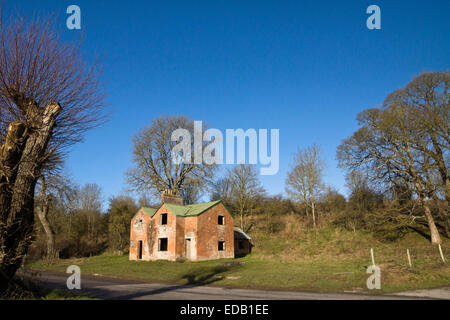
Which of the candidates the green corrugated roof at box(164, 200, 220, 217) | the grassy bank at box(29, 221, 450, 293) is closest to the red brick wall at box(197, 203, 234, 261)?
the green corrugated roof at box(164, 200, 220, 217)

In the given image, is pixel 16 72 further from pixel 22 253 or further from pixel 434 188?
pixel 434 188

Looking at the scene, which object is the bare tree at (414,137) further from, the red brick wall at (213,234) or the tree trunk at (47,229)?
the tree trunk at (47,229)

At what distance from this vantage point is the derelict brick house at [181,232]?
2777 cm

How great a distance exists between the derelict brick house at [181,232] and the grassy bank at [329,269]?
2320 millimetres

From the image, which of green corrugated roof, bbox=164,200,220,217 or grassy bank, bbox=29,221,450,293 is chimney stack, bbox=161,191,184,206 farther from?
grassy bank, bbox=29,221,450,293

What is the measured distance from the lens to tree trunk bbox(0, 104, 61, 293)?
652 centimetres

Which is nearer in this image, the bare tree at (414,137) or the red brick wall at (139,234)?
the bare tree at (414,137)

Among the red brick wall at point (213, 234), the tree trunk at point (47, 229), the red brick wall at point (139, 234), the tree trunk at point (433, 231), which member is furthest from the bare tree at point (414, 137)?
the tree trunk at point (47, 229)

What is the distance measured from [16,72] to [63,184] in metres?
25.9

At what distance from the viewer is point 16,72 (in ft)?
21.1

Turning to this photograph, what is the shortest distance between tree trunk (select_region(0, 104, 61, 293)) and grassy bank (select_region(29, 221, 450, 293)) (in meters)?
10.5

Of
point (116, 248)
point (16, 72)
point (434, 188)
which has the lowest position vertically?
point (116, 248)
